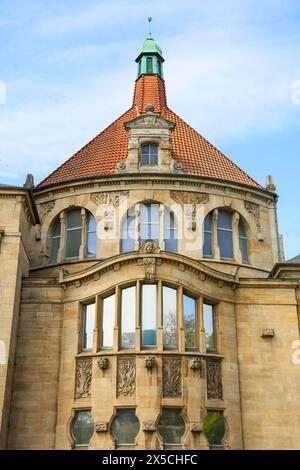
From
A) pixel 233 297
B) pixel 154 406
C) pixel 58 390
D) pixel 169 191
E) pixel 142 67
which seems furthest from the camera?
pixel 142 67

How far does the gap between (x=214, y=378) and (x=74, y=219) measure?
894 centimetres

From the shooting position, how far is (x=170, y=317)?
721 inches

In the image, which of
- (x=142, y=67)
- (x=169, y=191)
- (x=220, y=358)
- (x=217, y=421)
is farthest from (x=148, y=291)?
(x=142, y=67)

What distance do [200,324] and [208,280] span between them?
1.54 m

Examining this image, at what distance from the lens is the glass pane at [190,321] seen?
18.4m

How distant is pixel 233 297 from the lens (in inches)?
781

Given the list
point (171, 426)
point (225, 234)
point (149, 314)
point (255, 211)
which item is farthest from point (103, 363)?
point (255, 211)

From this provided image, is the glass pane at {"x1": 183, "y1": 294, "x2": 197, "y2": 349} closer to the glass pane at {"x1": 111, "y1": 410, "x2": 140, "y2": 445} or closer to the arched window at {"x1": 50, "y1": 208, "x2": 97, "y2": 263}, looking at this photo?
the glass pane at {"x1": 111, "y1": 410, "x2": 140, "y2": 445}

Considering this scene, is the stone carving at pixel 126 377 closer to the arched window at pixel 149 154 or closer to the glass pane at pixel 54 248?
the glass pane at pixel 54 248

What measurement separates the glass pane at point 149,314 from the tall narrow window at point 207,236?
4.82 m

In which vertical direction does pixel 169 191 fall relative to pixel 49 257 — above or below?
above

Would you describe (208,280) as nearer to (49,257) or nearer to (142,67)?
(49,257)

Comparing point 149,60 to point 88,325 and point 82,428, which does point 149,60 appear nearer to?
point 88,325

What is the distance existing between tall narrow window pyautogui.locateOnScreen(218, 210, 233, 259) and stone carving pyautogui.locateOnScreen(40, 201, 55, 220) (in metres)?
6.73
